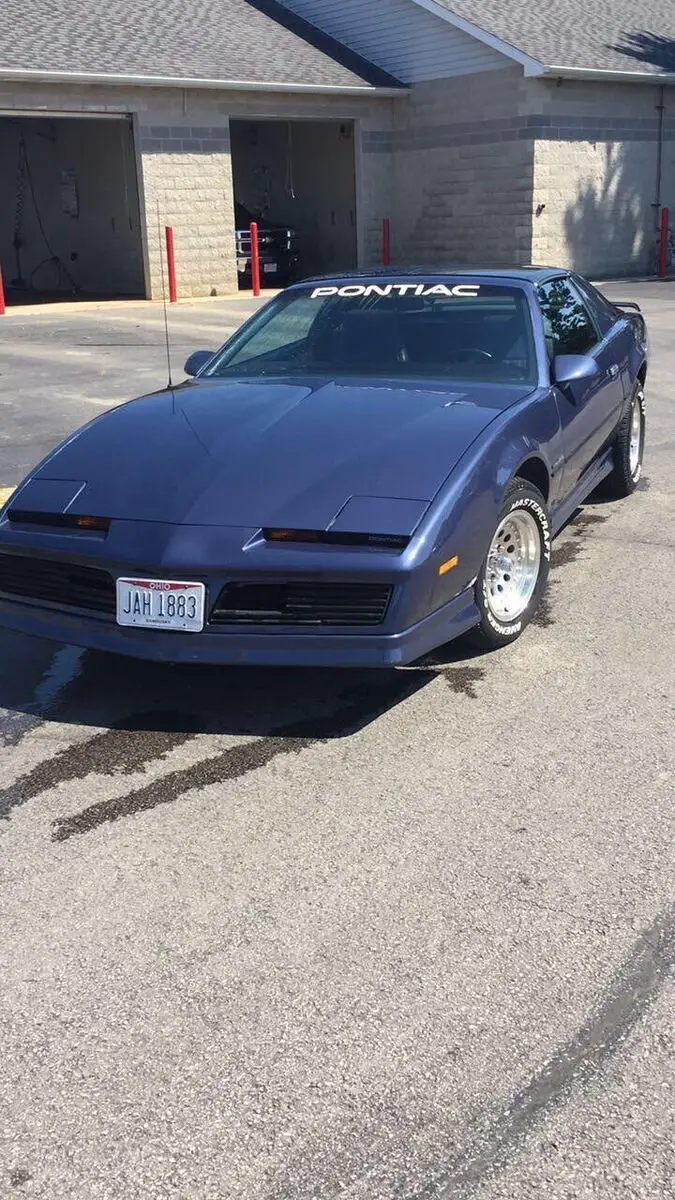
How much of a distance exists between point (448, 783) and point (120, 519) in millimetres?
1410

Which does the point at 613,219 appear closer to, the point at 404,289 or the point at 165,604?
the point at 404,289

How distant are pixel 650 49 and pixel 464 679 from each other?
23746 millimetres

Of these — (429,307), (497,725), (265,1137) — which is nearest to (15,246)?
(429,307)

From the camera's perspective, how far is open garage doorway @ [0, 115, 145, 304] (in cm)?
2325

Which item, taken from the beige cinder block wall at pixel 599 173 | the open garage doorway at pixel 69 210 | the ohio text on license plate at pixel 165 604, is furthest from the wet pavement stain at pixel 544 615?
the beige cinder block wall at pixel 599 173

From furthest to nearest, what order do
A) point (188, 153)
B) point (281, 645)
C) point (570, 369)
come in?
point (188, 153)
point (570, 369)
point (281, 645)

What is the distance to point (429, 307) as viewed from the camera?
213 inches

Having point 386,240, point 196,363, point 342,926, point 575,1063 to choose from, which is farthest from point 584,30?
point 575,1063

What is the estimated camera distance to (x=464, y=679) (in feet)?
14.8

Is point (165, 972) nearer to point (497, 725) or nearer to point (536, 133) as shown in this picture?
point (497, 725)

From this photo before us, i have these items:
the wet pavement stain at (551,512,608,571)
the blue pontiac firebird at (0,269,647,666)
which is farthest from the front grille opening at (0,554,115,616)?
the wet pavement stain at (551,512,608,571)

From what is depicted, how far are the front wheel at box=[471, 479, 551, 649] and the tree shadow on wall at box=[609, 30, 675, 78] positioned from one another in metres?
22.0

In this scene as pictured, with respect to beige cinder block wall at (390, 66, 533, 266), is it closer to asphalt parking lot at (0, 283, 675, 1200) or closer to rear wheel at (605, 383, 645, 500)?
rear wheel at (605, 383, 645, 500)

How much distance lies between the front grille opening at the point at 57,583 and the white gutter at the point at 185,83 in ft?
54.6
